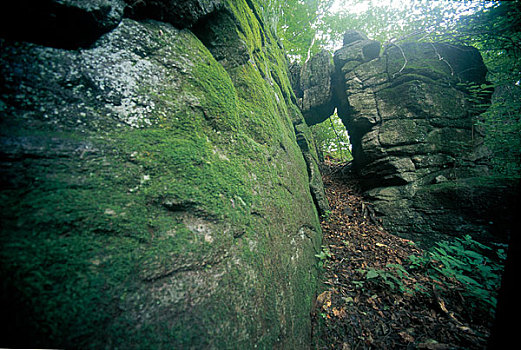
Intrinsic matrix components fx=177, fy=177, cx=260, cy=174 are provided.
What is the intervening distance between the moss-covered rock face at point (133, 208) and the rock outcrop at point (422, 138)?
4.87 metres

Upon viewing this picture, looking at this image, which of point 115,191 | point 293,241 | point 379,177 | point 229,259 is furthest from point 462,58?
point 115,191

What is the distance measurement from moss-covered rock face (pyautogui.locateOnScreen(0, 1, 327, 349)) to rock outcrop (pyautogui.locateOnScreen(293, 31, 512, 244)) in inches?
192

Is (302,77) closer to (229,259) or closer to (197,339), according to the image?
(229,259)

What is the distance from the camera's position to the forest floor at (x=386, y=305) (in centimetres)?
236

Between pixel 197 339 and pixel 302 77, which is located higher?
pixel 302 77

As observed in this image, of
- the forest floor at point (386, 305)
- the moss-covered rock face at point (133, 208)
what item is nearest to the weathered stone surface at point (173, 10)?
the moss-covered rock face at point (133, 208)

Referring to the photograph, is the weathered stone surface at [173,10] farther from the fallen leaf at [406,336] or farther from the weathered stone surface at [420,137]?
the weathered stone surface at [420,137]

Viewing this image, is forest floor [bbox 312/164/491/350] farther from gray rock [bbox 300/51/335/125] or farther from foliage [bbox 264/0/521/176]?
gray rock [bbox 300/51/335/125]

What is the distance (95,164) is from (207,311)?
1.43 m

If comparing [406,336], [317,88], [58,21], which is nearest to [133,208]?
[58,21]

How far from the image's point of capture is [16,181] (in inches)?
41.4

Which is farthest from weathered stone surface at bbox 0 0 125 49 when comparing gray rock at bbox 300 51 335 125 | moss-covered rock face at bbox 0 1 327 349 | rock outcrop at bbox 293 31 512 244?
gray rock at bbox 300 51 335 125

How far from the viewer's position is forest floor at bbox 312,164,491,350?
93.0 inches

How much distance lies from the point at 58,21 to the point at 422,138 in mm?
8335
